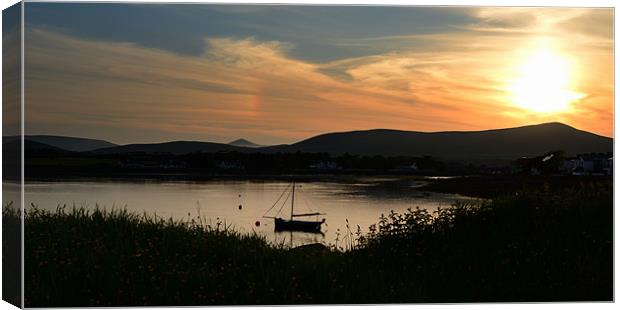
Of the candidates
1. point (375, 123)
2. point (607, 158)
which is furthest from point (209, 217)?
point (607, 158)

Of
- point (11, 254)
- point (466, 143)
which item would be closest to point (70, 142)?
point (11, 254)

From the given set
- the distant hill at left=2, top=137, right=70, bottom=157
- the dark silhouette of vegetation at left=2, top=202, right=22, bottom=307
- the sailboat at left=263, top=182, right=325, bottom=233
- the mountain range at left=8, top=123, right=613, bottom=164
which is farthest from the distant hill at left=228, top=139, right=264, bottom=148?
the dark silhouette of vegetation at left=2, top=202, right=22, bottom=307

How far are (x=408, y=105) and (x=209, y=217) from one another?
2587mm

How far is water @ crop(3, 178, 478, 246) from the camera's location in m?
11.3

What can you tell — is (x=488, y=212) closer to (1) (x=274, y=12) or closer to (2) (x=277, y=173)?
(2) (x=277, y=173)

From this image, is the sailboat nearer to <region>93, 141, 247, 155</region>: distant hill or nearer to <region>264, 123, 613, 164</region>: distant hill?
<region>264, 123, 613, 164</region>: distant hill

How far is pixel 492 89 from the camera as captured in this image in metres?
11.7

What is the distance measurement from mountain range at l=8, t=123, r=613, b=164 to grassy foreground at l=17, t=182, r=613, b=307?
559 millimetres

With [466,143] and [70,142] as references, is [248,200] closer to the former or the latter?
[70,142]

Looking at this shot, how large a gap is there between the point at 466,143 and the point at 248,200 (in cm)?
264

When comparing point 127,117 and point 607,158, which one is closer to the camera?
point 127,117

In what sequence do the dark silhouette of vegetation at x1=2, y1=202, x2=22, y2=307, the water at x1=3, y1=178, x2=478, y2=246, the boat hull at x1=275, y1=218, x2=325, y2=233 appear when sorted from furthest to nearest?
the boat hull at x1=275, y1=218, x2=325, y2=233 → the water at x1=3, y1=178, x2=478, y2=246 → the dark silhouette of vegetation at x1=2, y1=202, x2=22, y2=307

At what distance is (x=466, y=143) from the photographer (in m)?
11.9

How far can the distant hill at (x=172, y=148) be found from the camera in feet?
37.2
